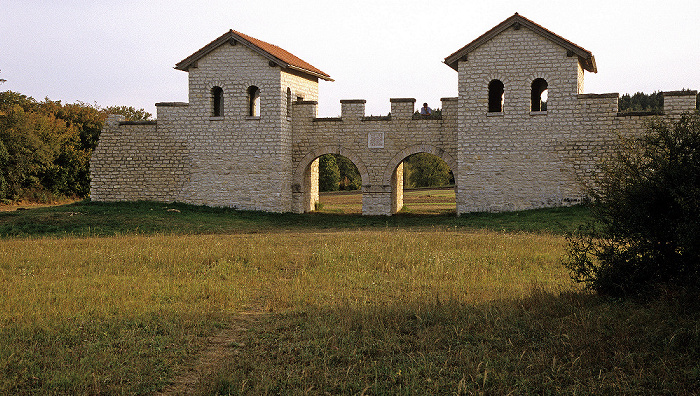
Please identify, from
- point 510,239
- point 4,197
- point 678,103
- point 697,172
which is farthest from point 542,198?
→ point 4,197

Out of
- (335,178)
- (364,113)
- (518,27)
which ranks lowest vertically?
(335,178)

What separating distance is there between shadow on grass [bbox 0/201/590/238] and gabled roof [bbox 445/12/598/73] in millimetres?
5339

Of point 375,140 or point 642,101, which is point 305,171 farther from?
point 642,101

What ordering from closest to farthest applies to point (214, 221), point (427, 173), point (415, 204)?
point (214, 221) → point (415, 204) → point (427, 173)

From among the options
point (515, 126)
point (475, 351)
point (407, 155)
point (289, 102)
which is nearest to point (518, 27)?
point (515, 126)

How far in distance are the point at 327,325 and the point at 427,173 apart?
4270cm

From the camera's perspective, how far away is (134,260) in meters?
12.0

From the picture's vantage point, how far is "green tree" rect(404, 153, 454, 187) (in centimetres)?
4947

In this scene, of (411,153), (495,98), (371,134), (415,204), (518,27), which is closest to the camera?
(518,27)

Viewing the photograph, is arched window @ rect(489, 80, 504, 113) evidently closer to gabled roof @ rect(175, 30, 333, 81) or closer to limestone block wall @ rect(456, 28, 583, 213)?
limestone block wall @ rect(456, 28, 583, 213)

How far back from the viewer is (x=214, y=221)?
20391 millimetres

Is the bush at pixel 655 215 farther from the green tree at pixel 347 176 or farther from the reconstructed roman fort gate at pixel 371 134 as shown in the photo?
the green tree at pixel 347 176

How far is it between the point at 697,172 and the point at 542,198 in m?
14.7

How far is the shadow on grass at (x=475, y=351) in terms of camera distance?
563cm
